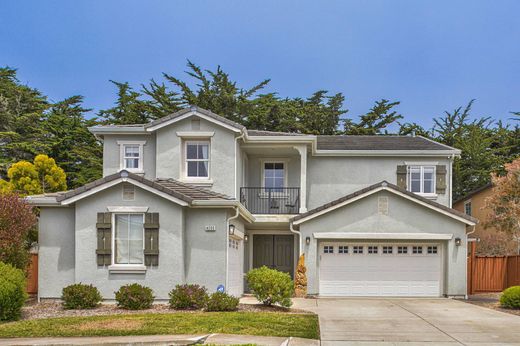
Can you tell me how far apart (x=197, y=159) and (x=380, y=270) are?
7967 millimetres

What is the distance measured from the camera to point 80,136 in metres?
36.1

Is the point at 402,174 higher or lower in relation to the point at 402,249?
higher

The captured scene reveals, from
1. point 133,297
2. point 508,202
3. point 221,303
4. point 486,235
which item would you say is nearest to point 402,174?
point 508,202

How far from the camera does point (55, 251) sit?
58.6 feet

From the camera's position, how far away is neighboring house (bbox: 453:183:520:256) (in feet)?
87.9

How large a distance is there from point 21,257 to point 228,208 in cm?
608

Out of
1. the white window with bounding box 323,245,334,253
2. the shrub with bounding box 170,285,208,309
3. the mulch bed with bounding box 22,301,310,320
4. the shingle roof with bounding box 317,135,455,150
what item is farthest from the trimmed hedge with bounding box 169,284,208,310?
the shingle roof with bounding box 317,135,455,150

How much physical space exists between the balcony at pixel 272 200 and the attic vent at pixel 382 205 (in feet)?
12.6

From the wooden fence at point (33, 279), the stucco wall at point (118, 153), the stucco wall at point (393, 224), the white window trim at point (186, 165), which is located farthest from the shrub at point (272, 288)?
the stucco wall at point (118, 153)

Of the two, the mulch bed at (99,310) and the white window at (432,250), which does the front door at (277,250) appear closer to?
the white window at (432,250)

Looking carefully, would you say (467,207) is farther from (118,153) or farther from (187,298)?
(187,298)

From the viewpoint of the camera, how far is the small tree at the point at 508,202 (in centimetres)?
2217

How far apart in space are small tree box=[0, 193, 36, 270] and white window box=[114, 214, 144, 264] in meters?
2.43

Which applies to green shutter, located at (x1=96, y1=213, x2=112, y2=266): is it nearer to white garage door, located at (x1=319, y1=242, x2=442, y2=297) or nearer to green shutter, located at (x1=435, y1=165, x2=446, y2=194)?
white garage door, located at (x1=319, y1=242, x2=442, y2=297)
